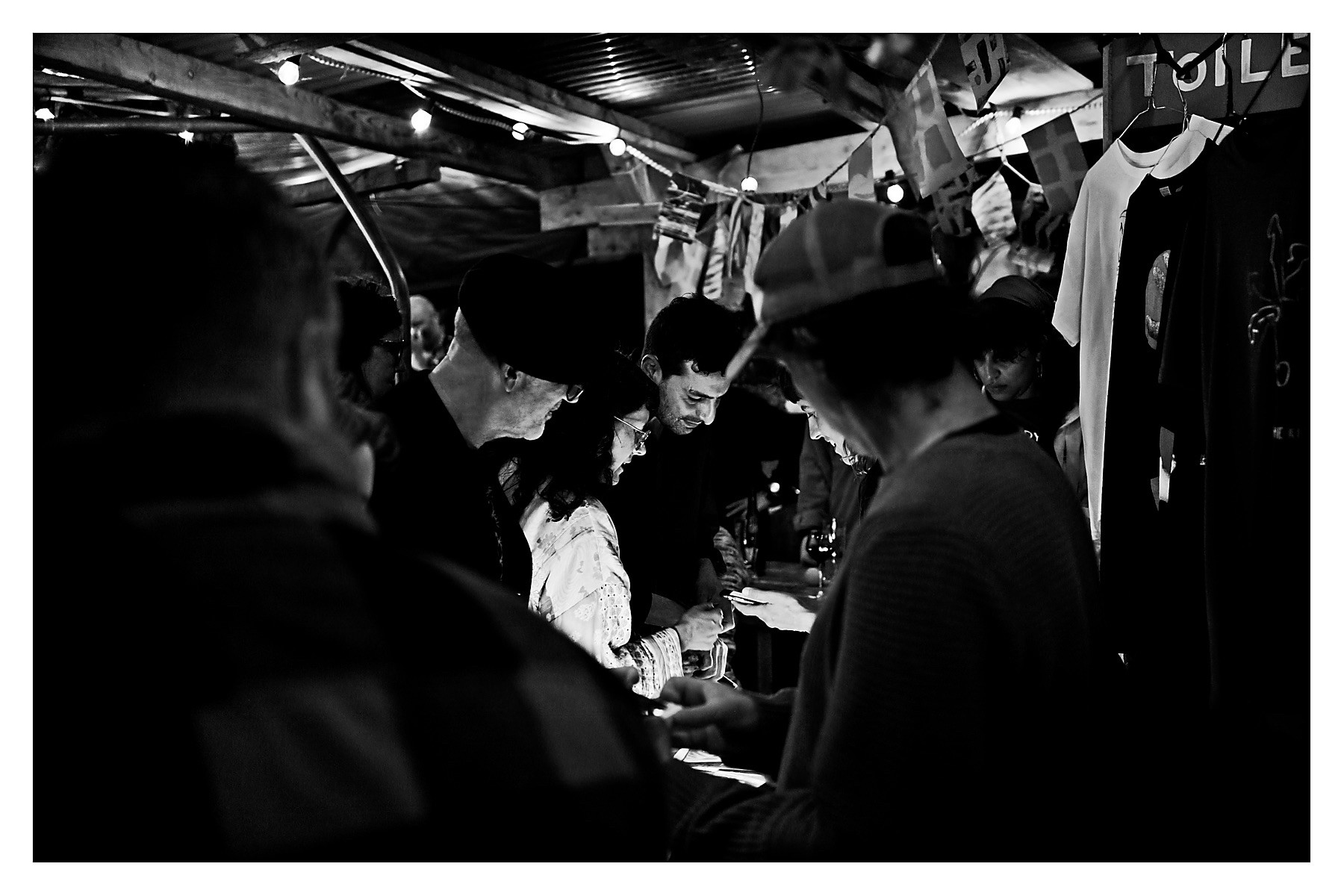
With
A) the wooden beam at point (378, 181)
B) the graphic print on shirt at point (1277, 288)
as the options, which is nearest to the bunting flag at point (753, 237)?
the wooden beam at point (378, 181)

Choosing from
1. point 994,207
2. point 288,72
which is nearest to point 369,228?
point 288,72

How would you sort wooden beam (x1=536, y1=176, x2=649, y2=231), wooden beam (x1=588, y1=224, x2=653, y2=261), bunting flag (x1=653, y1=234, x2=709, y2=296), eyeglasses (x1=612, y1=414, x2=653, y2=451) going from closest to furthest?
eyeglasses (x1=612, y1=414, x2=653, y2=451)
bunting flag (x1=653, y1=234, x2=709, y2=296)
wooden beam (x1=536, y1=176, x2=649, y2=231)
wooden beam (x1=588, y1=224, x2=653, y2=261)

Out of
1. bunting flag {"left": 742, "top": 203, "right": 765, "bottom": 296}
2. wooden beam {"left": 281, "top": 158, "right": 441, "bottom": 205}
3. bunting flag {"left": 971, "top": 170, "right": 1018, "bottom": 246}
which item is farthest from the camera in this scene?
wooden beam {"left": 281, "top": 158, "right": 441, "bottom": 205}

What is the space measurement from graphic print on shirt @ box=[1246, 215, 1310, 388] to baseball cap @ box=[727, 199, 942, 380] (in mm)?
1030

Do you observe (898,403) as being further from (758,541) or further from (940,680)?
(758,541)

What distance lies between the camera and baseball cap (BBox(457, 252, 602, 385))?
5.89 feet

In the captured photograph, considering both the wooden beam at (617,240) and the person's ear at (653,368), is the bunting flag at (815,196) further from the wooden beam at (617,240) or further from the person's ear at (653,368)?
the wooden beam at (617,240)

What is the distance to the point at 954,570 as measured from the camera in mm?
975

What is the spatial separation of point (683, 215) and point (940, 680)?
3.84 meters

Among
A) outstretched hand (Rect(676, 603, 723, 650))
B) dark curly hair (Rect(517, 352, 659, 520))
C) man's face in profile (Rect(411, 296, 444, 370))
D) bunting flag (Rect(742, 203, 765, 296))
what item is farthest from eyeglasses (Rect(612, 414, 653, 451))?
man's face in profile (Rect(411, 296, 444, 370))

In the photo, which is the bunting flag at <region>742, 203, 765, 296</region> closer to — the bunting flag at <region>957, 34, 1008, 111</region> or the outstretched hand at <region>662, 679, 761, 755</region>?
the bunting flag at <region>957, 34, 1008, 111</region>

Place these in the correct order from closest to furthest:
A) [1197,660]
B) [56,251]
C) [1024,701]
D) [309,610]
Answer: [309,610], [56,251], [1024,701], [1197,660]

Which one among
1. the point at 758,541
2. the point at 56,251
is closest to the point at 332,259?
the point at 758,541
